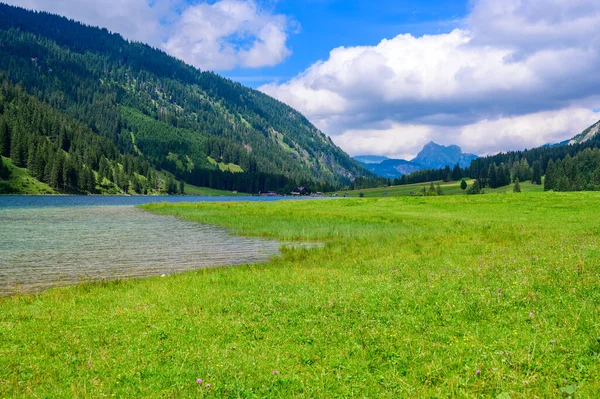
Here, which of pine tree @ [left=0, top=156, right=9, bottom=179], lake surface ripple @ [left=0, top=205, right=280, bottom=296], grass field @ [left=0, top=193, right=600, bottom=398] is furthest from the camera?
pine tree @ [left=0, top=156, right=9, bottom=179]

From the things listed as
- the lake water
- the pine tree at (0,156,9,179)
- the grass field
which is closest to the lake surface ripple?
the lake water

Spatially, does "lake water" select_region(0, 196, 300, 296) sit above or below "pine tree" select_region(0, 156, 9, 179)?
below

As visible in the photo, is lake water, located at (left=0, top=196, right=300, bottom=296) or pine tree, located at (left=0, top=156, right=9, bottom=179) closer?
lake water, located at (left=0, top=196, right=300, bottom=296)

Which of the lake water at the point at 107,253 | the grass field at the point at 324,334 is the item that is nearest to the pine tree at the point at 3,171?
the lake water at the point at 107,253

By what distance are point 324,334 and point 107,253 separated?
1025 inches

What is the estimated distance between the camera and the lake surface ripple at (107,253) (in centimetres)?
2287

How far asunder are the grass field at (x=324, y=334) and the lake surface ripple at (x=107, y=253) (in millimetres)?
4898

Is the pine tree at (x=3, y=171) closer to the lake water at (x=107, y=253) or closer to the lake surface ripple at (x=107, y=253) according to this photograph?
the lake surface ripple at (x=107, y=253)

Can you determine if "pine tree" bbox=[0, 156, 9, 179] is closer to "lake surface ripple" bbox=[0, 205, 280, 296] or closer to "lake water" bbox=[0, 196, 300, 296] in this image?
"lake surface ripple" bbox=[0, 205, 280, 296]

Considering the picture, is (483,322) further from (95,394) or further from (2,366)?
(2,366)

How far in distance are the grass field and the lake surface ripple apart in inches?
193

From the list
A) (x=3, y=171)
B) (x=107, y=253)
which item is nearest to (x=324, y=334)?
(x=107, y=253)

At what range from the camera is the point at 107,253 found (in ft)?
101

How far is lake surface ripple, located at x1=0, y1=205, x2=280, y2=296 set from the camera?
22.9m
